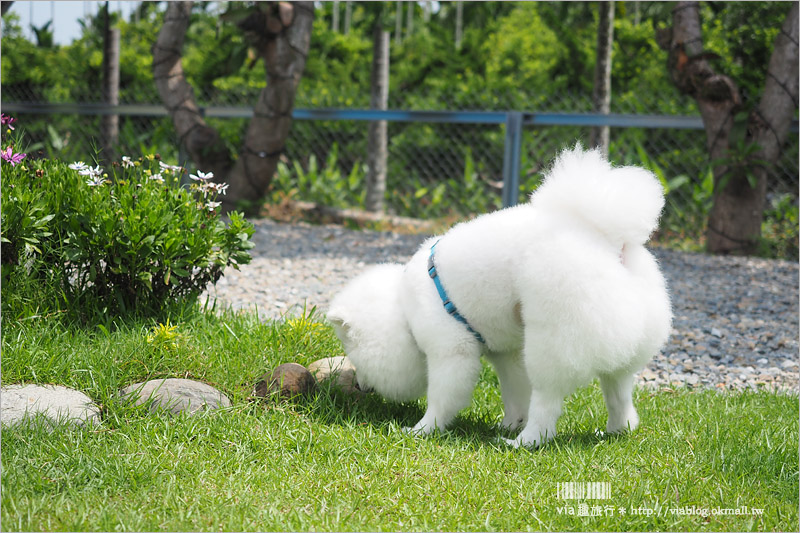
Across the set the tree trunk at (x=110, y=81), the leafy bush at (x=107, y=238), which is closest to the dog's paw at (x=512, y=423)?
the leafy bush at (x=107, y=238)

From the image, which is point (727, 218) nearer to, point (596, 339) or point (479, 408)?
point (479, 408)

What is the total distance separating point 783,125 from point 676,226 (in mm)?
2155

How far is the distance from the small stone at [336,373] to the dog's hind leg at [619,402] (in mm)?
1158

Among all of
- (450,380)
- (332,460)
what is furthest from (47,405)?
(450,380)

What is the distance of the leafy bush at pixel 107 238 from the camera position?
3680 mm

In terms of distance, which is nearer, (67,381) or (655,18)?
(67,381)

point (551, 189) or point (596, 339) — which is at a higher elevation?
point (551, 189)

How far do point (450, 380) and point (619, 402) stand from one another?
748mm

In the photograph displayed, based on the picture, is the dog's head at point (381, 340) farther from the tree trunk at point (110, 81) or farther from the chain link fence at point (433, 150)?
the tree trunk at point (110, 81)

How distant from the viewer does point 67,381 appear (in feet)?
10.7

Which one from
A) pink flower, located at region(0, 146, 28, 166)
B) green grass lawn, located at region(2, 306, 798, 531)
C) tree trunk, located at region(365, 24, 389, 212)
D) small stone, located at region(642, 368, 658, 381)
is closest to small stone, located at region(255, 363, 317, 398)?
green grass lawn, located at region(2, 306, 798, 531)

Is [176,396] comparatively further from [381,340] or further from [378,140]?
[378,140]

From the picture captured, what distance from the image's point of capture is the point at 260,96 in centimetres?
873

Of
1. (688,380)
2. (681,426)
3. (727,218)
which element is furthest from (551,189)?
(727,218)
